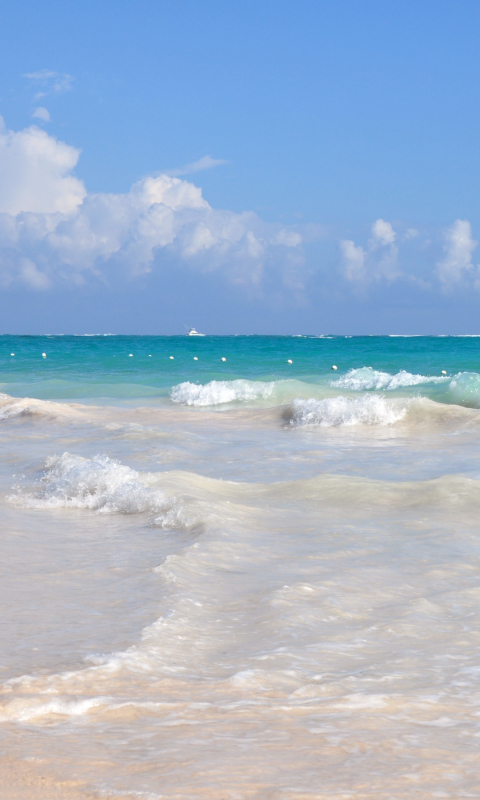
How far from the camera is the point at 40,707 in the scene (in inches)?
124

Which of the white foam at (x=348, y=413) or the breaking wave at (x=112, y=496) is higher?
the white foam at (x=348, y=413)

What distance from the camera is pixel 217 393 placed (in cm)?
2206

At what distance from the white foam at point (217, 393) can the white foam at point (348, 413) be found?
16.9 ft

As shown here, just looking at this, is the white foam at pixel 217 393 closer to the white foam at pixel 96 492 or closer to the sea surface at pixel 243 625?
the sea surface at pixel 243 625

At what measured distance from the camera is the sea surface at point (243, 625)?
2781 millimetres

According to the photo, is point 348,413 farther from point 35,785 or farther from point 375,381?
point 35,785

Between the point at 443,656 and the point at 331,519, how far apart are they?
10.5 feet

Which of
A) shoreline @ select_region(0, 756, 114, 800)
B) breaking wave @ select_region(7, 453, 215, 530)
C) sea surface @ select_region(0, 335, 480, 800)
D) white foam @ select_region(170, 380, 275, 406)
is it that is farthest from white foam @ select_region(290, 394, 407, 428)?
shoreline @ select_region(0, 756, 114, 800)

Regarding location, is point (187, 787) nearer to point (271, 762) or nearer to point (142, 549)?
point (271, 762)

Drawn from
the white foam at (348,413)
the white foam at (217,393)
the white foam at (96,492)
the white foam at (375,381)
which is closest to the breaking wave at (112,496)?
the white foam at (96,492)

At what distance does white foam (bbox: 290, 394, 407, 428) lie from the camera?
1605 cm

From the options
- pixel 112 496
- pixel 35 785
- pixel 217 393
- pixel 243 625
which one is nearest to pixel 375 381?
pixel 217 393

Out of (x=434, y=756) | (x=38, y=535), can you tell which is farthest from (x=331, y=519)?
(x=434, y=756)

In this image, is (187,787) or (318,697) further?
(318,697)
